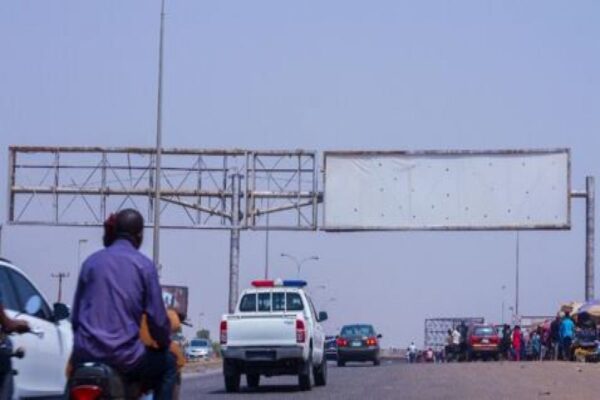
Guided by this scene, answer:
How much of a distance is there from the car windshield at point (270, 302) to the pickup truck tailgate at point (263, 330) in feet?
3.21

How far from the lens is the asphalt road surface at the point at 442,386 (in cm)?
2508

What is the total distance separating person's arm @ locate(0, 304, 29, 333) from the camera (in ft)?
36.2

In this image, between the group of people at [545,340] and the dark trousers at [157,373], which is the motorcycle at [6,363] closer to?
the dark trousers at [157,373]

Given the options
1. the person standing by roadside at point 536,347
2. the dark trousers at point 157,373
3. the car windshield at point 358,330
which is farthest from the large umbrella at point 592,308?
the dark trousers at point 157,373

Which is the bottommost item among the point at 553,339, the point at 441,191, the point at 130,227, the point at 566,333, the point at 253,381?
the point at 253,381

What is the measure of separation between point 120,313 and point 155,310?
0.24 m

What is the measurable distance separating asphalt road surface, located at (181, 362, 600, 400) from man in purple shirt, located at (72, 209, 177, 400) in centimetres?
1510

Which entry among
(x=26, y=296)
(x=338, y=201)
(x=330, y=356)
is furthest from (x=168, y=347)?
(x=330, y=356)

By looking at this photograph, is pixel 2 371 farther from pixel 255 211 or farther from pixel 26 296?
pixel 255 211

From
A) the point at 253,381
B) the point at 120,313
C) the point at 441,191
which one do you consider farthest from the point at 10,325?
the point at 441,191

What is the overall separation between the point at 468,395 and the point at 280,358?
451 cm

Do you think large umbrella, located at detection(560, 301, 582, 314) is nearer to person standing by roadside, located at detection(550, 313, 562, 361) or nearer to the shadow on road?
person standing by roadside, located at detection(550, 313, 562, 361)

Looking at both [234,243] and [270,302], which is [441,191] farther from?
[270,302]

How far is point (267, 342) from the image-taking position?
2798 cm
